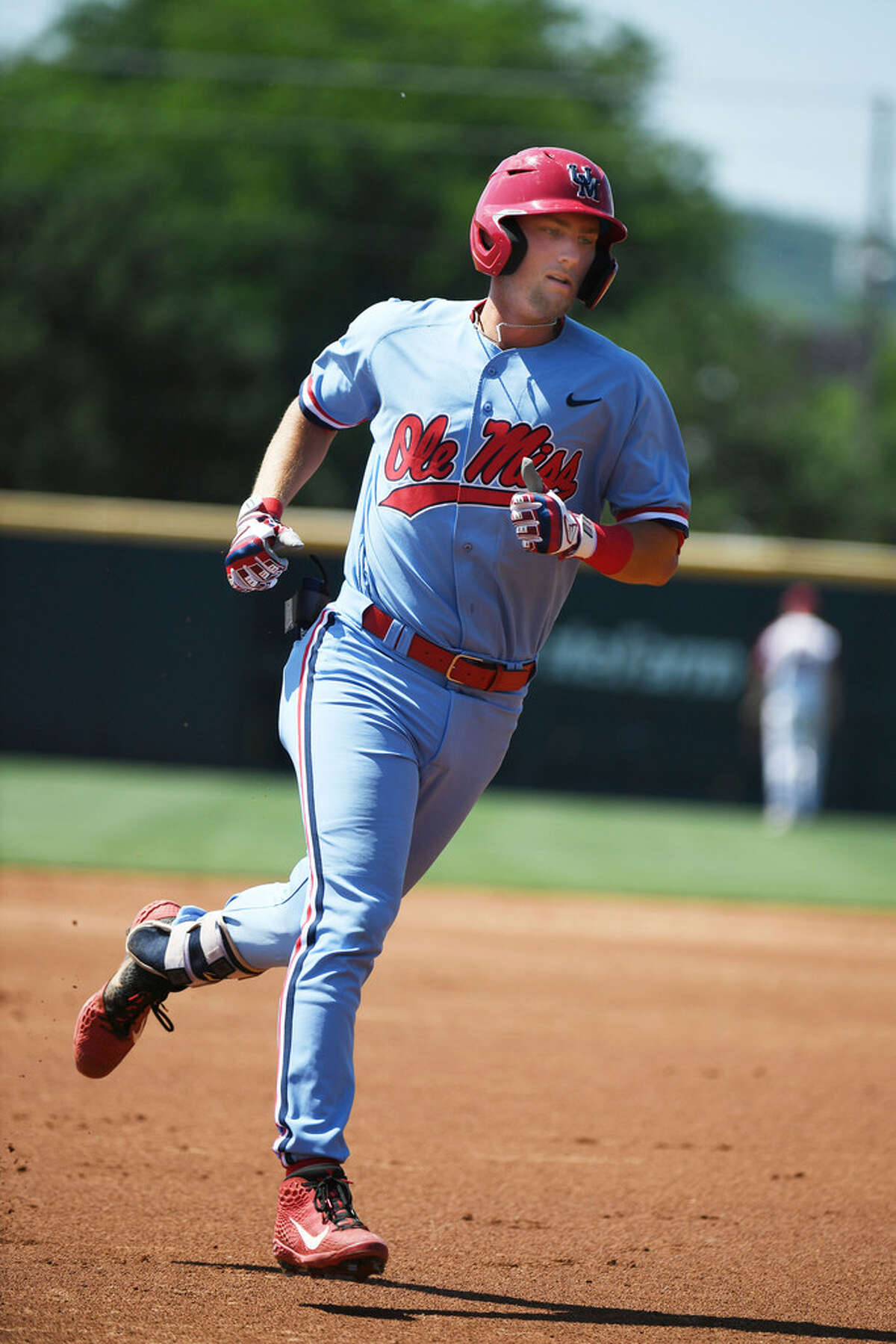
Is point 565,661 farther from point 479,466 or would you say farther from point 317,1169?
point 317,1169

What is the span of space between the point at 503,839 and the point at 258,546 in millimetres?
9615

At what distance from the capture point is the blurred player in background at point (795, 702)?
47.4 feet

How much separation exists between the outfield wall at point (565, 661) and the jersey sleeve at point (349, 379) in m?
12.3

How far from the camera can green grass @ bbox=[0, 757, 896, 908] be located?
411 inches

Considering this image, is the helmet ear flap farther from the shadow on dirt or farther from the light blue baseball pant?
the shadow on dirt

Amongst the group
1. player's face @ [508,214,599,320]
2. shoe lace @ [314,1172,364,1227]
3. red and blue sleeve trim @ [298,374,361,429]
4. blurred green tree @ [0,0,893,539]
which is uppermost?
blurred green tree @ [0,0,893,539]

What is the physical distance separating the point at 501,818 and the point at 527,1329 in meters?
11.2

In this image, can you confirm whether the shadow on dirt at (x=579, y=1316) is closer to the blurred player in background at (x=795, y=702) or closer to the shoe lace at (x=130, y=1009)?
the shoe lace at (x=130, y=1009)

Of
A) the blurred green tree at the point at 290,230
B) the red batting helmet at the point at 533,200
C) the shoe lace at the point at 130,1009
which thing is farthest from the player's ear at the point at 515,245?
the blurred green tree at the point at 290,230

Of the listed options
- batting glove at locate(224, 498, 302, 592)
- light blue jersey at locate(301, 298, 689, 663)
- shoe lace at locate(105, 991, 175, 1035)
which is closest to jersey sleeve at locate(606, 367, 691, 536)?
light blue jersey at locate(301, 298, 689, 663)

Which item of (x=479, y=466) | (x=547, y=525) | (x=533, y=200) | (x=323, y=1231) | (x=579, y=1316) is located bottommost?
(x=579, y=1316)

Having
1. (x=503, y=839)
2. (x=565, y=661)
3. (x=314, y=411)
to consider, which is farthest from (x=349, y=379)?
(x=565, y=661)

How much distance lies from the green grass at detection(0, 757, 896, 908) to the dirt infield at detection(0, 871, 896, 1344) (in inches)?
88.0

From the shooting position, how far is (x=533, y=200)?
10.8 feet
